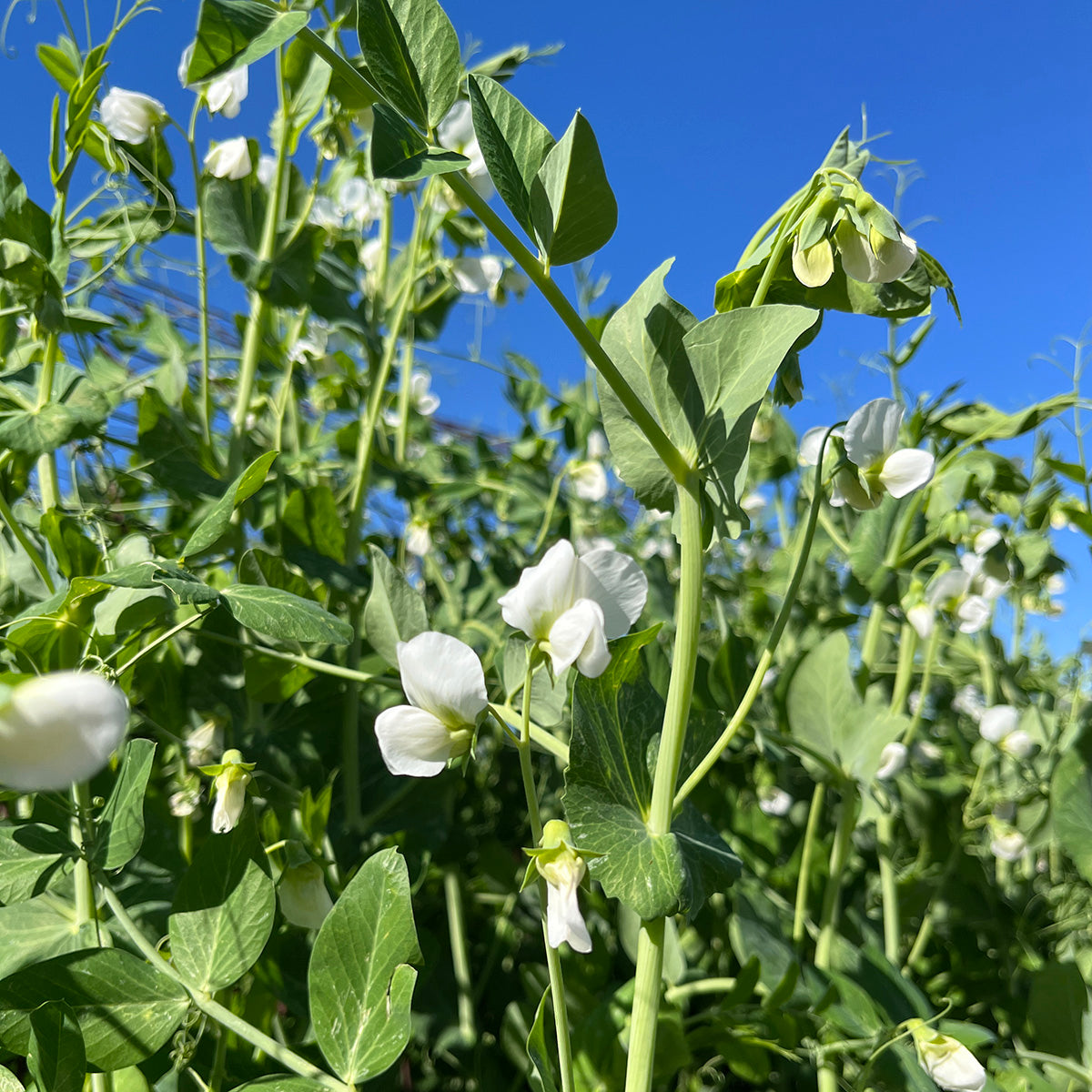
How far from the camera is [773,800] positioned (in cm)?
96

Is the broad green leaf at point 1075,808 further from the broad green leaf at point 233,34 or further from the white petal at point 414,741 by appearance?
the broad green leaf at point 233,34

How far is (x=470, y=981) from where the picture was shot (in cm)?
80

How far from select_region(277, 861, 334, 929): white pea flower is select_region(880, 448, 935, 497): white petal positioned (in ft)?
1.29

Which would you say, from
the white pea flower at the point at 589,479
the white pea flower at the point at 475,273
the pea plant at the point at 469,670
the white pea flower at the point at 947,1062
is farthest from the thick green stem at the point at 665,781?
the white pea flower at the point at 589,479

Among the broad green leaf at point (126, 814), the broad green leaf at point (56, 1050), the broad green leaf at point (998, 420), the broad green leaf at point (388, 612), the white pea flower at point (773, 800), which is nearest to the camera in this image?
the broad green leaf at point (56, 1050)

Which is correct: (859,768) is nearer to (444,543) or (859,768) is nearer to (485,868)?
(485,868)

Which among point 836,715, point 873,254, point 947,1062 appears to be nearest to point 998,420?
point 836,715

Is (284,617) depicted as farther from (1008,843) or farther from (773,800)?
(1008,843)

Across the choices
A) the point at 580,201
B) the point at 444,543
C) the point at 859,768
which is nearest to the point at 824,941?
the point at 859,768

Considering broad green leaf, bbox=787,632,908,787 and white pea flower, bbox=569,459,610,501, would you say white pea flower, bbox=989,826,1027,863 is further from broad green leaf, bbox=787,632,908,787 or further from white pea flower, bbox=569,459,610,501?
white pea flower, bbox=569,459,610,501

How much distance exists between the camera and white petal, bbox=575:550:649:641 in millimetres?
388

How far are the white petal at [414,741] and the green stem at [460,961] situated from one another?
16.4 inches

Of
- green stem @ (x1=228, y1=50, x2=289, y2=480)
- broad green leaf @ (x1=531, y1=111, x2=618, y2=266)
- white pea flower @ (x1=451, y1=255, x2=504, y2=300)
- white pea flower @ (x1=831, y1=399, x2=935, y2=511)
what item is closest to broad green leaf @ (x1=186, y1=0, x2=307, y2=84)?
broad green leaf @ (x1=531, y1=111, x2=618, y2=266)

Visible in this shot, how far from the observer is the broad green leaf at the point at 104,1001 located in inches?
15.0
